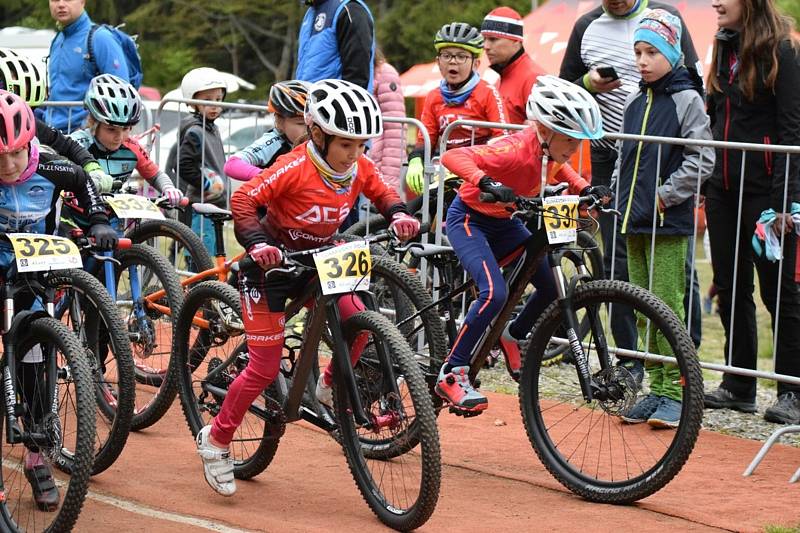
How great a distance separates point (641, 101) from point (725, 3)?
0.72 m

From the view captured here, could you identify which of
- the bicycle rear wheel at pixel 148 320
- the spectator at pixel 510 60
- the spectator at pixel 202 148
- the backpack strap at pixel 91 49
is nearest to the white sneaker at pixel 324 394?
the bicycle rear wheel at pixel 148 320

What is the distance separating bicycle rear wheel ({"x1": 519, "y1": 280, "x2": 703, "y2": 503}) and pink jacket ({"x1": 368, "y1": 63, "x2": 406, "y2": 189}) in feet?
9.49

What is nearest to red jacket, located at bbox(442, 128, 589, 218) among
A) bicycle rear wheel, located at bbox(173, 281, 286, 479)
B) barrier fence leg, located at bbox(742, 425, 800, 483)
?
bicycle rear wheel, located at bbox(173, 281, 286, 479)

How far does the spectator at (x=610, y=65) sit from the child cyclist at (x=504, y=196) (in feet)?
4.98

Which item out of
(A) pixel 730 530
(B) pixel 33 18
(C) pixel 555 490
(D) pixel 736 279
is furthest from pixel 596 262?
(B) pixel 33 18

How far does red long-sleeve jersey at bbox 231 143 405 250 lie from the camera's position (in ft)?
19.6

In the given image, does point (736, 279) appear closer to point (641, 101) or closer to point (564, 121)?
point (641, 101)

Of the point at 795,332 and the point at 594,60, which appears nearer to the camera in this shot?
the point at 795,332

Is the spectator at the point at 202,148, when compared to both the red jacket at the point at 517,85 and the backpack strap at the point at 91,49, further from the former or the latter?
the red jacket at the point at 517,85

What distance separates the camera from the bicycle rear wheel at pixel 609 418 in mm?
6098

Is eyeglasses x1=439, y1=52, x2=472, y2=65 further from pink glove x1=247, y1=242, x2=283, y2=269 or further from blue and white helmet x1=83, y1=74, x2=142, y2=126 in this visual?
pink glove x1=247, y1=242, x2=283, y2=269

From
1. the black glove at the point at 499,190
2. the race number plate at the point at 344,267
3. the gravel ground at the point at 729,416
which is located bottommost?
the gravel ground at the point at 729,416

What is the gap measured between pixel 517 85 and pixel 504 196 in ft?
10.8

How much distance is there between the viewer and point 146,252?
747cm
